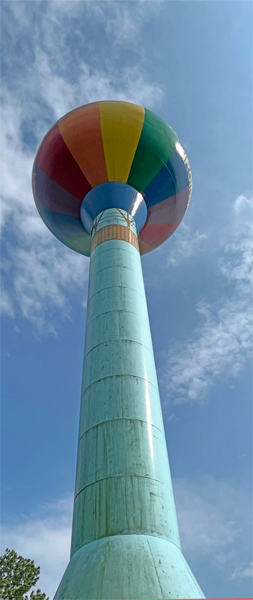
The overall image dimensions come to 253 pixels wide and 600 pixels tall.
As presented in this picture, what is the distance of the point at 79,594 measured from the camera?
5.29m

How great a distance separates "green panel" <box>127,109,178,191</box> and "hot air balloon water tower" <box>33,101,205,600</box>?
0.12 feet

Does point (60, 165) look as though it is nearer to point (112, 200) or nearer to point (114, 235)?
point (112, 200)

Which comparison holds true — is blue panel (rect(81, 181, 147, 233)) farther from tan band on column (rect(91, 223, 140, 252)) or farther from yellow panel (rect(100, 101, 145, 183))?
tan band on column (rect(91, 223, 140, 252))

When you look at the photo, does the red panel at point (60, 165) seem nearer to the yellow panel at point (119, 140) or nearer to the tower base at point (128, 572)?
the yellow panel at point (119, 140)

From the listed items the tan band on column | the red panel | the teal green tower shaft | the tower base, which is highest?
the red panel

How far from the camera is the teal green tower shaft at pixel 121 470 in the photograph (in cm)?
540

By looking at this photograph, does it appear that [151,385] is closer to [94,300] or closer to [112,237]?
[94,300]

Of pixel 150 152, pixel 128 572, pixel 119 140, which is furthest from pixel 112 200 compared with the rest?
pixel 128 572

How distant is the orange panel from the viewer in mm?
12789

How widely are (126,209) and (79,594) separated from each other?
32.5 feet

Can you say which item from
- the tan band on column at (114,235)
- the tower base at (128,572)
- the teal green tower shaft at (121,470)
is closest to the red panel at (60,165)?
the tan band on column at (114,235)

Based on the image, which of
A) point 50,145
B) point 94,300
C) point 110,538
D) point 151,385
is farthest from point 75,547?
point 50,145

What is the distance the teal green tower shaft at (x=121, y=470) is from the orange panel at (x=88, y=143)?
4.22 m

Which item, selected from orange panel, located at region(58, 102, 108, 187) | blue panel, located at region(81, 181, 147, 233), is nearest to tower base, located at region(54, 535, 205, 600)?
blue panel, located at region(81, 181, 147, 233)
